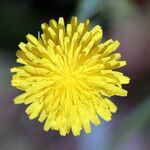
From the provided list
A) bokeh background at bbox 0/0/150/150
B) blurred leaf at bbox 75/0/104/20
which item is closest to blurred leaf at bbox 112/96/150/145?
bokeh background at bbox 0/0/150/150

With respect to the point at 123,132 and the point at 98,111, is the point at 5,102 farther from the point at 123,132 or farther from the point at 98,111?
the point at 98,111

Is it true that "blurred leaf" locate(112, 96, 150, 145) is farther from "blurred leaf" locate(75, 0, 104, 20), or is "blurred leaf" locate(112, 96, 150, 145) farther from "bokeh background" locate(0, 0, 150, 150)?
"blurred leaf" locate(75, 0, 104, 20)

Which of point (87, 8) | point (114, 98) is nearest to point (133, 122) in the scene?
point (114, 98)

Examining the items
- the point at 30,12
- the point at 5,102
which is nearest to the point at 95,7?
the point at 30,12

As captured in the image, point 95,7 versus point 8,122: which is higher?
point 95,7

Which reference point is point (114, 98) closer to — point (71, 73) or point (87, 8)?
point (87, 8)

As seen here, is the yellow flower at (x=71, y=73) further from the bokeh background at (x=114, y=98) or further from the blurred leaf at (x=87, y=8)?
the bokeh background at (x=114, y=98)

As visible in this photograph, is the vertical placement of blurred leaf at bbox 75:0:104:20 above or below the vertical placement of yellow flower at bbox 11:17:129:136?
above
